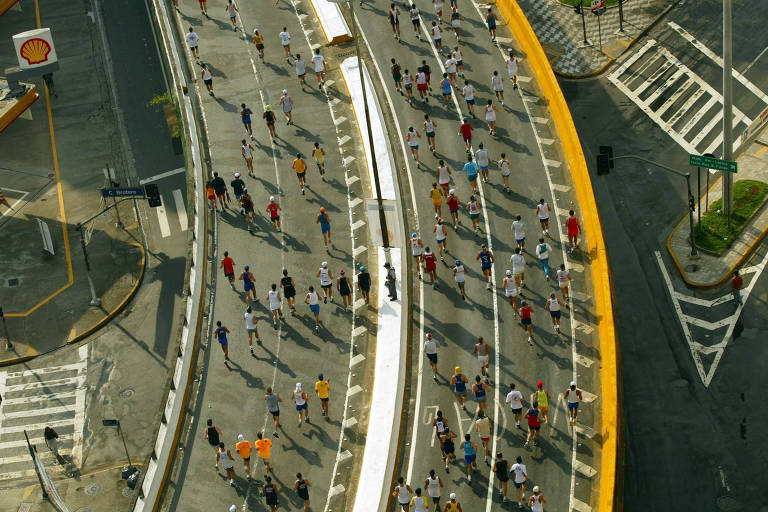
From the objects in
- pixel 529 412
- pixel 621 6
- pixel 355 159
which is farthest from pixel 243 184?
pixel 621 6

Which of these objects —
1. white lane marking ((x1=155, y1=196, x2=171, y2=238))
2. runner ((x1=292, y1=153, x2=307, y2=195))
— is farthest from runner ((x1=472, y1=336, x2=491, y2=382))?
white lane marking ((x1=155, y1=196, x2=171, y2=238))

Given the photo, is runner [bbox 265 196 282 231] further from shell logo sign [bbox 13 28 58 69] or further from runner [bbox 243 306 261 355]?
shell logo sign [bbox 13 28 58 69]

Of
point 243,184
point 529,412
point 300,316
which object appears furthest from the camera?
point 243,184

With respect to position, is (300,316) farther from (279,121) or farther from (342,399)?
(279,121)

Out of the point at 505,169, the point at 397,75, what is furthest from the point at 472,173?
the point at 397,75

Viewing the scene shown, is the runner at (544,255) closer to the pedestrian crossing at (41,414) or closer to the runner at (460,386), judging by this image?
the runner at (460,386)
